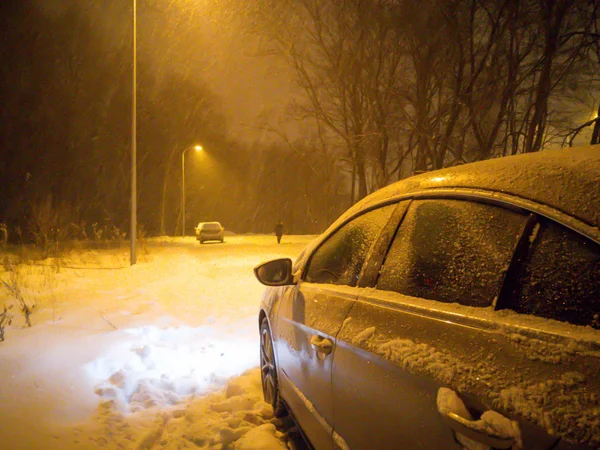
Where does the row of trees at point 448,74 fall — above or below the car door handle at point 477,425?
above

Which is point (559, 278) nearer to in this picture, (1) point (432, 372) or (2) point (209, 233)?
(1) point (432, 372)

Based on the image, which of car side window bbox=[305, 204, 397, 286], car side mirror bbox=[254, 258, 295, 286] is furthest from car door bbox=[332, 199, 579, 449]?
car side mirror bbox=[254, 258, 295, 286]

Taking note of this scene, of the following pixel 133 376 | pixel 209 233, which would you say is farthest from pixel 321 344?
pixel 209 233

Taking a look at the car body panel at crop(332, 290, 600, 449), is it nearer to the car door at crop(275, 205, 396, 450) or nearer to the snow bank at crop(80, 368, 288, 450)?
the car door at crop(275, 205, 396, 450)

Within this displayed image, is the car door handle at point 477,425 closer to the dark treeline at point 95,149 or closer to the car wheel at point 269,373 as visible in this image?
the car wheel at point 269,373

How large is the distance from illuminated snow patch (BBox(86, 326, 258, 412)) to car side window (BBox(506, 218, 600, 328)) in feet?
11.2

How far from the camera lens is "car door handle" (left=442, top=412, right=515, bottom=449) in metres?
1.06

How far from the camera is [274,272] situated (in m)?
2.98

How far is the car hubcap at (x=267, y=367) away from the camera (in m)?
3.55

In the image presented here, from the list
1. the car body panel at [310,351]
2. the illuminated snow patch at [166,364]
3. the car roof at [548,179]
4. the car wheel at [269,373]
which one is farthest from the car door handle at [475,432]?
the illuminated snow patch at [166,364]

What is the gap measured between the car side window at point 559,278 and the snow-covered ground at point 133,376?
2.37m

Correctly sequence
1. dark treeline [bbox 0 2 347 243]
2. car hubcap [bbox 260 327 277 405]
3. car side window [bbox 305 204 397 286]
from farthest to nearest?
dark treeline [bbox 0 2 347 243] → car hubcap [bbox 260 327 277 405] → car side window [bbox 305 204 397 286]

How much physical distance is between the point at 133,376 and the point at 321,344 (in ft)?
9.48

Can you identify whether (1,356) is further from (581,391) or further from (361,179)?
(361,179)
